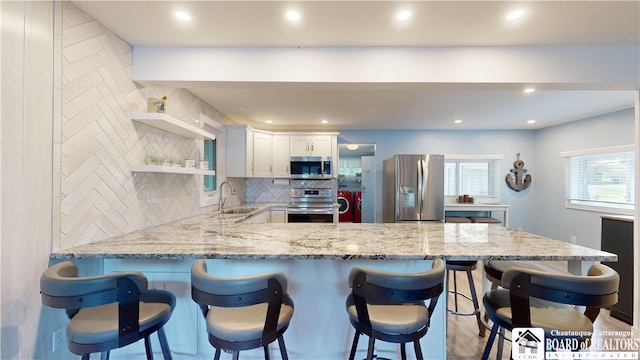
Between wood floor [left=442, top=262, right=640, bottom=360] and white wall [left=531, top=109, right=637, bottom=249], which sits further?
white wall [left=531, top=109, right=637, bottom=249]

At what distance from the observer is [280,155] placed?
185 inches

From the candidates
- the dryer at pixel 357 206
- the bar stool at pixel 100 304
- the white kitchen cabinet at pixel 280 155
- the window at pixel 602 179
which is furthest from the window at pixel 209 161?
the window at pixel 602 179

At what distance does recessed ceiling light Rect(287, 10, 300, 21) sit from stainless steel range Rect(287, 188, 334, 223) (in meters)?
2.97

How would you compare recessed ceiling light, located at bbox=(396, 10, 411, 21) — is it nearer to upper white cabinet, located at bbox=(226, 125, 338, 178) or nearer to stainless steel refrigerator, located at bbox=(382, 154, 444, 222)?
stainless steel refrigerator, located at bbox=(382, 154, 444, 222)

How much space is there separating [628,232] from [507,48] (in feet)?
7.06

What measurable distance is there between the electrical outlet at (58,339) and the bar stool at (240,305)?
1.04 metres

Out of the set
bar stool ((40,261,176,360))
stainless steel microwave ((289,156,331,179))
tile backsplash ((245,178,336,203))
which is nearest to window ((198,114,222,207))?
tile backsplash ((245,178,336,203))

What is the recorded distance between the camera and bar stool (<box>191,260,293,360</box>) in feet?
3.52

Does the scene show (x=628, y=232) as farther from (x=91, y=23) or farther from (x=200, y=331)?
(x=91, y=23)

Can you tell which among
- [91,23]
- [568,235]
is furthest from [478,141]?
[91,23]

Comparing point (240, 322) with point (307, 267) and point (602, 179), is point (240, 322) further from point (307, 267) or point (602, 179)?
point (602, 179)

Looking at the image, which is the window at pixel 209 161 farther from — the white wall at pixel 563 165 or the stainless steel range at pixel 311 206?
the white wall at pixel 563 165

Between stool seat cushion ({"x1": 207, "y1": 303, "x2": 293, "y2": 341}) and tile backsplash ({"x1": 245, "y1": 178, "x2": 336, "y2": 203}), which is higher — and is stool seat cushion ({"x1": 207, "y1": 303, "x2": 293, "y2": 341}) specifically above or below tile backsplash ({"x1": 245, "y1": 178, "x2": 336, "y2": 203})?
below

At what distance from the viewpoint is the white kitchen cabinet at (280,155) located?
469cm
